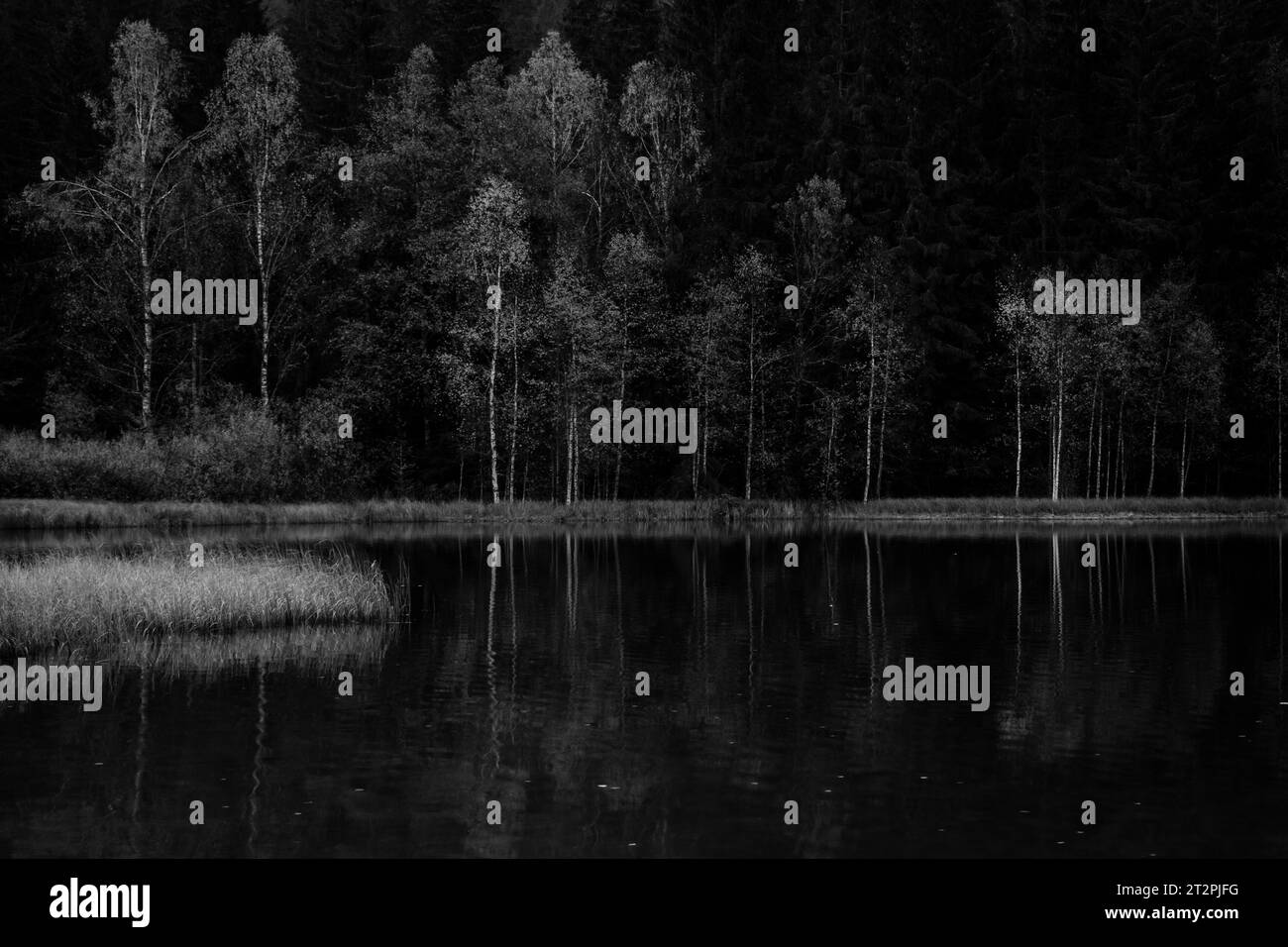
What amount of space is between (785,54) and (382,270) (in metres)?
30.4

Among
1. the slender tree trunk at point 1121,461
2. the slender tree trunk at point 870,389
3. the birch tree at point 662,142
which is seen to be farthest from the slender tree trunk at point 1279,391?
the birch tree at point 662,142

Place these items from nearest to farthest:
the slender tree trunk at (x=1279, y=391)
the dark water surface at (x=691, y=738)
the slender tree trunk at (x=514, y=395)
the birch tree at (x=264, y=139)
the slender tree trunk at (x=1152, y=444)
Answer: the dark water surface at (x=691, y=738) < the birch tree at (x=264, y=139) < the slender tree trunk at (x=514, y=395) < the slender tree trunk at (x=1152, y=444) < the slender tree trunk at (x=1279, y=391)

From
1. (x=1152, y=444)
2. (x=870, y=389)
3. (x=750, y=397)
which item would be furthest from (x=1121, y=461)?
(x=750, y=397)

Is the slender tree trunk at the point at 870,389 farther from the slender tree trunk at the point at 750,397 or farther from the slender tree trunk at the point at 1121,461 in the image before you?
the slender tree trunk at the point at 1121,461

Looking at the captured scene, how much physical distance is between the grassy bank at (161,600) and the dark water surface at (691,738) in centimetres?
166

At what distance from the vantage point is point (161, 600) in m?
27.3

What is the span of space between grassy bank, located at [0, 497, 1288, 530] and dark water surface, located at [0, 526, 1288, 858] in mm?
23225

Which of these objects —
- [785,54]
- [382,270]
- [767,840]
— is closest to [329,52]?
[382,270]

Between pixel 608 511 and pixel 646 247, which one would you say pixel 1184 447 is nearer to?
pixel 646 247

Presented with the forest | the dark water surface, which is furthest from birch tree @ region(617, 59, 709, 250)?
the dark water surface

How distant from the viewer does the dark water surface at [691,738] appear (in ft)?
48.3

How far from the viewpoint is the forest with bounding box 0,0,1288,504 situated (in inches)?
2429

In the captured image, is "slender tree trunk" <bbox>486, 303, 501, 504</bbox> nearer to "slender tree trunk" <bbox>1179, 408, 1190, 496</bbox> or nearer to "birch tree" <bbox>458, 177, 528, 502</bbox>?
"birch tree" <bbox>458, 177, 528, 502</bbox>
